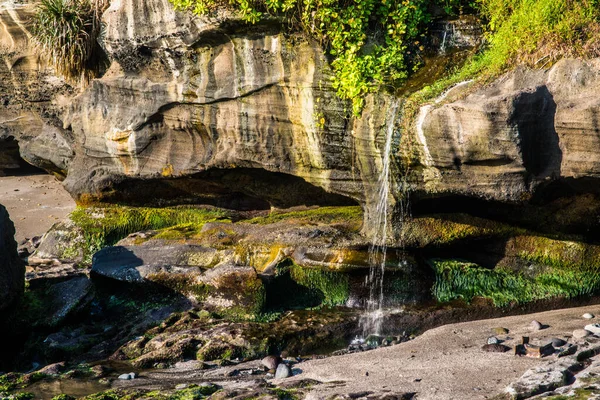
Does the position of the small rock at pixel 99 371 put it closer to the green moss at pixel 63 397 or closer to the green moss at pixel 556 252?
the green moss at pixel 63 397

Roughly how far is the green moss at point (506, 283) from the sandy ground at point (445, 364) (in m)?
0.50

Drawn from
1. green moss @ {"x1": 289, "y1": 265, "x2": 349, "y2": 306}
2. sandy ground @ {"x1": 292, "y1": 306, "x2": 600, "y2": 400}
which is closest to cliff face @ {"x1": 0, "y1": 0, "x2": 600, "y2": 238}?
green moss @ {"x1": 289, "y1": 265, "x2": 349, "y2": 306}

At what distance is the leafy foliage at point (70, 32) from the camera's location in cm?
1638

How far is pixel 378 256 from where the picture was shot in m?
12.7

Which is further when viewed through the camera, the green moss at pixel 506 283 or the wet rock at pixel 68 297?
the wet rock at pixel 68 297

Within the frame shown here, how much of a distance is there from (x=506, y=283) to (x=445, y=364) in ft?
10.5

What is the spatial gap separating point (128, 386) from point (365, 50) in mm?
5965

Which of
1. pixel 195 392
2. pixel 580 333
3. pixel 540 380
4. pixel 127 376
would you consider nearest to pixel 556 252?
pixel 580 333

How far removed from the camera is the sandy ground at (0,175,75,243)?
18.0 m

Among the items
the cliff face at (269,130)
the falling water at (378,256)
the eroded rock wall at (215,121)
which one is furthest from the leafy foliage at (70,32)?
the falling water at (378,256)

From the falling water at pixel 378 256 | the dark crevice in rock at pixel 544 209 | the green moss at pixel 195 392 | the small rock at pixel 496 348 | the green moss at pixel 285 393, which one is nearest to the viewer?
the green moss at pixel 285 393

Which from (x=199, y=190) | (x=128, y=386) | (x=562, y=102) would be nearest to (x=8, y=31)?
(x=199, y=190)

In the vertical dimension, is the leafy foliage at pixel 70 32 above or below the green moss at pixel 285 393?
above

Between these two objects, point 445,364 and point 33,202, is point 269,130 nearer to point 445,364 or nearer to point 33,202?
point 445,364
